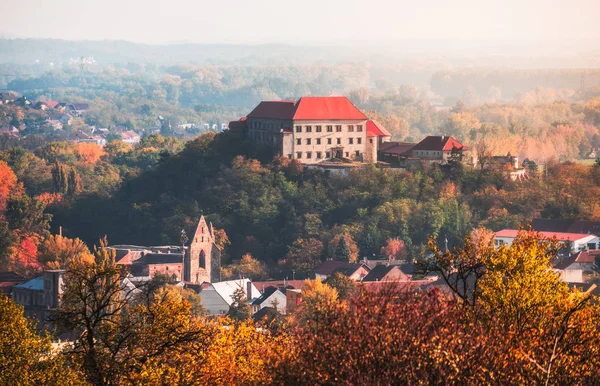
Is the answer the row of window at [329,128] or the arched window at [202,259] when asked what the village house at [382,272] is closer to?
the arched window at [202,259]

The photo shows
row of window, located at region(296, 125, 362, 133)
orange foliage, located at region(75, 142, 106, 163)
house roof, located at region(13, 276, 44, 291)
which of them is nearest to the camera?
house roof, located at region(13, 276, 44, 291)

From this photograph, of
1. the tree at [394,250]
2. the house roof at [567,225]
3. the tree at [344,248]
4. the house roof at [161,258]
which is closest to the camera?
the house roof at [161,258]

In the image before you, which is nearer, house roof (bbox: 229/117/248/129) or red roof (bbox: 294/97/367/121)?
red roof (bbox: 294/97/367/121)

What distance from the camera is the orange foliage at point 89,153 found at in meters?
140

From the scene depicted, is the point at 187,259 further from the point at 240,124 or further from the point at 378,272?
the point at 240,124

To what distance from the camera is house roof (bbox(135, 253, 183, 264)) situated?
83188 millimetres

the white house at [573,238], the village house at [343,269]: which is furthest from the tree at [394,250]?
the white house at [573,238]

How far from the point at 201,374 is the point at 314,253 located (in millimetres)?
52896

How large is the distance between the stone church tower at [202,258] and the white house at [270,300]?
939cm

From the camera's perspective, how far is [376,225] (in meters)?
87.8

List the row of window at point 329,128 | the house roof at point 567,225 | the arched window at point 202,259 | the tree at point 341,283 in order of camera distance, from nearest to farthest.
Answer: the tree at point 341,283
the arched window at point 202,259
the house roof at point 567,225
the row of window at point 329,128

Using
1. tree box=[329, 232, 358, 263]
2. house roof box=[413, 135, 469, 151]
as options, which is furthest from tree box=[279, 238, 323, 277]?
house roof box=[413, 135, 469, 151]

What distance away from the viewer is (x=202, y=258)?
85.6m

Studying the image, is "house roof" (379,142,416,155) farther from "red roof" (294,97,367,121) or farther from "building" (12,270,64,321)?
"building" (12,270,64,321)
